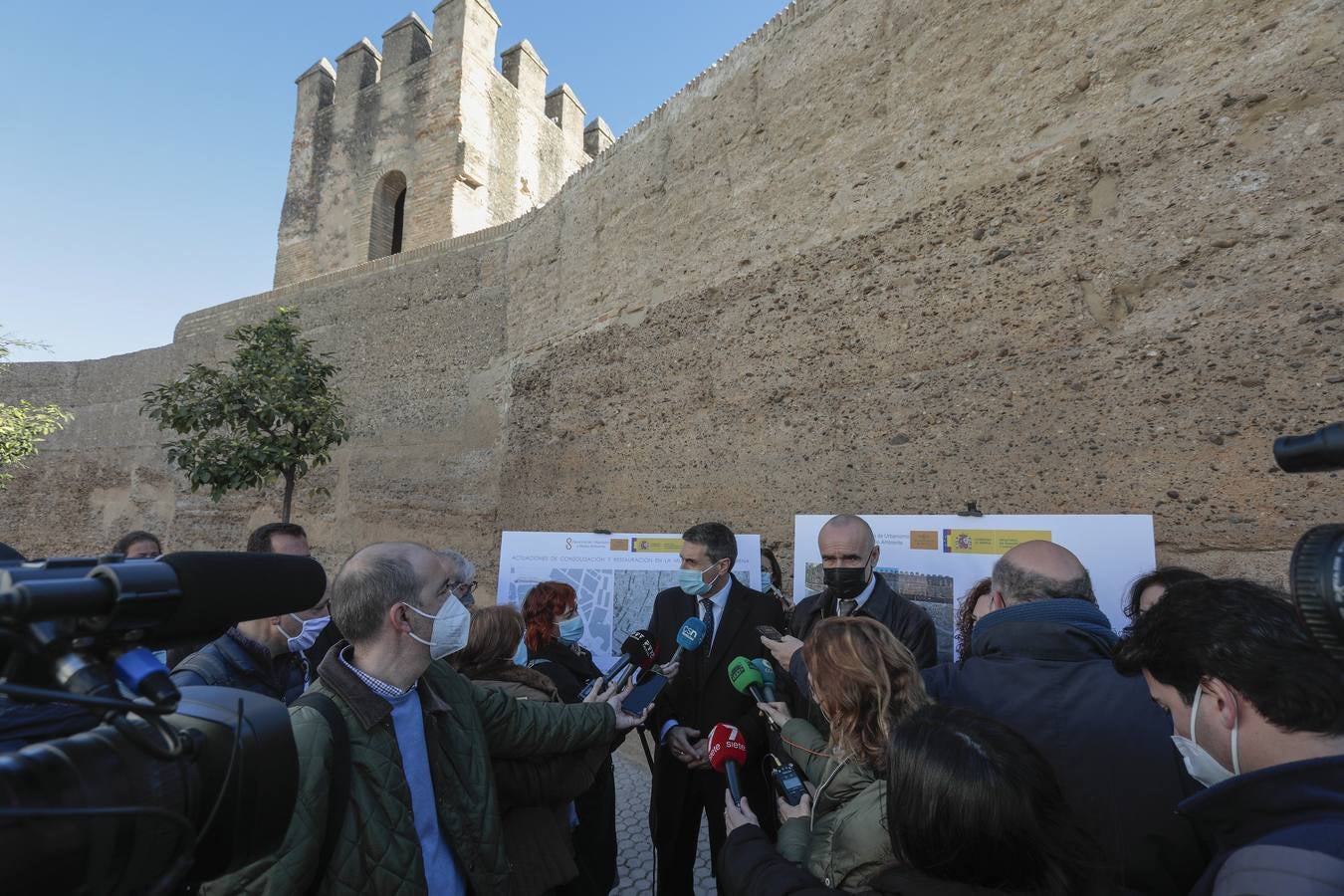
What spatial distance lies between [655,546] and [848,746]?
3.26m

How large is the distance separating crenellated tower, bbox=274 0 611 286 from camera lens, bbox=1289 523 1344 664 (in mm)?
12484

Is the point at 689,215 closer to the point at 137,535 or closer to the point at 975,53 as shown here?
the point at 975,53

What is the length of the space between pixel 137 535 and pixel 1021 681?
517 centimetres

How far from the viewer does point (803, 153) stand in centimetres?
539

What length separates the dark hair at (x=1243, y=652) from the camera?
120cm

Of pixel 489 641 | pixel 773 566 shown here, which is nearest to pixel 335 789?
pixel 489 641

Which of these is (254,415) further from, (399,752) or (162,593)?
(162,593)

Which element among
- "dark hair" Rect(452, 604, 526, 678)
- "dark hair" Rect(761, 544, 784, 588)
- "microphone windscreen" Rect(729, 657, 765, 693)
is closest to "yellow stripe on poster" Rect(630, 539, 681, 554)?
"dark hair" Rect(761, 544, 784, 588)

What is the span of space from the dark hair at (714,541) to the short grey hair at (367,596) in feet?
5.79

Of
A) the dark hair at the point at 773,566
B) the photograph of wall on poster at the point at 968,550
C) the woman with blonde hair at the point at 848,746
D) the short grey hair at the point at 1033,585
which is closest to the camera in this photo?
the woman with blonde hair at the point at 848,746

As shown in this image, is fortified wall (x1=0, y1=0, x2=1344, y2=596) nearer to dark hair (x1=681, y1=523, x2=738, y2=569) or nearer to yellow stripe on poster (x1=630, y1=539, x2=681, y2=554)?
yellow stripe on poster (x1=630, y1=539, x2=681, y2=554)

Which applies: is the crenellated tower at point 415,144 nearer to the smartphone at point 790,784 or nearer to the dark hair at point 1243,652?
the smartphone at point 790,784

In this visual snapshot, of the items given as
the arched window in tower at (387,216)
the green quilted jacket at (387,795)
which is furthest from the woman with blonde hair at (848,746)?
the arched window in tower at (387,216)

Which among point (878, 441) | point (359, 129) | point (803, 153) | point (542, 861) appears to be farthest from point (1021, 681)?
point (359, 129)
